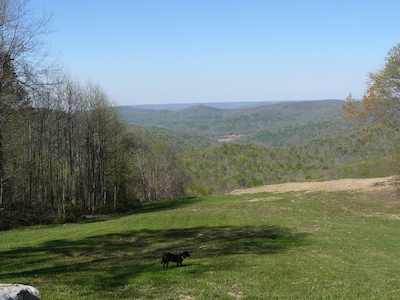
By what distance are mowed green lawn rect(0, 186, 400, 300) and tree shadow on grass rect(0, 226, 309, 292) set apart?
5 centimetres

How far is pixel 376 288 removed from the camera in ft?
37.7

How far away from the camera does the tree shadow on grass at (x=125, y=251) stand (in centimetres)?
1331

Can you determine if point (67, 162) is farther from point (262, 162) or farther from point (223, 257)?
point (262, 162)

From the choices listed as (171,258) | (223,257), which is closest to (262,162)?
(223,257)

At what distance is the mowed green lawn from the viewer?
11273 millimetres

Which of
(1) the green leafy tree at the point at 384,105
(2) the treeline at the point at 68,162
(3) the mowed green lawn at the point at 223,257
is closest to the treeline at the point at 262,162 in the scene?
(2) the treeline at the point at 68,162

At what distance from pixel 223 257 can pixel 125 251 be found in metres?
5.56

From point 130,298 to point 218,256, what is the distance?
734 cm

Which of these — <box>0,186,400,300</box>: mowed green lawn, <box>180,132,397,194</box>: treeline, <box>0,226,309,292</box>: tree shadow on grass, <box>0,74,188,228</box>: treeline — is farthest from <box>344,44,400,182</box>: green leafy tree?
<box>180,132,397,194</box>: treeline

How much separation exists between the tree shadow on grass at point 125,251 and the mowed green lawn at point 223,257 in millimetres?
50

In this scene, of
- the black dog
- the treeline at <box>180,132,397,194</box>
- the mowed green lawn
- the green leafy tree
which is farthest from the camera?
the treeline at <box>180,132,397,194</box>

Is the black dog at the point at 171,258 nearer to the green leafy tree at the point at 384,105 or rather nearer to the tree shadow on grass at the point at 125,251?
the tree shadow on grass at the point at 125,251

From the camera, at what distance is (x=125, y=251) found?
19125 millimetres

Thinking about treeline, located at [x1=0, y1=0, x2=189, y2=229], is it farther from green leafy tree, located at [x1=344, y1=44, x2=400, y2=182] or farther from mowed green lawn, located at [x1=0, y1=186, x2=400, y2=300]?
green leafy tree, located at [x1=344, y1=44, x2=400, y2=182]
